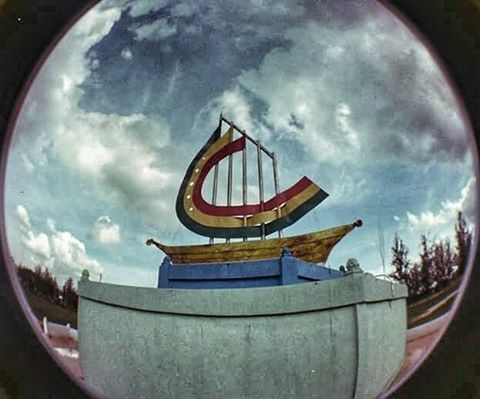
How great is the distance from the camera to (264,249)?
1480 mm

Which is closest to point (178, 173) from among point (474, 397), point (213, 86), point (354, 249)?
point (213, 86)

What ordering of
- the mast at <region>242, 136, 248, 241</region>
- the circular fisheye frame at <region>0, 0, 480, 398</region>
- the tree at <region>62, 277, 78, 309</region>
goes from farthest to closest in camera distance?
the mast at <region>242, 136, 248, 241</region>, the tree at <region>62, 277, 78, 309</region>, the circular fisheye frame at <region>0, 0, 480, 398</region>

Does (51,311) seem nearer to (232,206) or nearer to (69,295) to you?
(69,295)

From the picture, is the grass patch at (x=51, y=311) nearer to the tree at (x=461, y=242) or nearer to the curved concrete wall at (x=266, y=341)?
the curved concrete wall at (x=266, y=341)

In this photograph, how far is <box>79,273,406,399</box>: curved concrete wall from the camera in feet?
4.51

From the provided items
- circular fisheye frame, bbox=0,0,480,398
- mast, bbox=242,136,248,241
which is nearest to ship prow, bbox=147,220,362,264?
circular fisheye frame, bbox=0,0,480,398

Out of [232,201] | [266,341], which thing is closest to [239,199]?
[232,201]

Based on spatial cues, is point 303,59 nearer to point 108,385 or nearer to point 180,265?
point 180,265

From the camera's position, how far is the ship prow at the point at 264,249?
1.44 m

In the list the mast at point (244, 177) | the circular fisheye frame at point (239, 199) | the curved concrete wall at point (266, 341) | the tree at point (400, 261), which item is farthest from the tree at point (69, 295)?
the tree at point (400, 261)

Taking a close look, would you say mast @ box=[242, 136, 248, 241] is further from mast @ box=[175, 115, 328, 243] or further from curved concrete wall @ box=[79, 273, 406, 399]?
curved concrete wall @ box=[79, 273, 406, 399]

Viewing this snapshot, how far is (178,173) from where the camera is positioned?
5.22ft

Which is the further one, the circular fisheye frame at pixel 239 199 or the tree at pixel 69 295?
the tree at pixel 69 295

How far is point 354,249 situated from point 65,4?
0.85m
